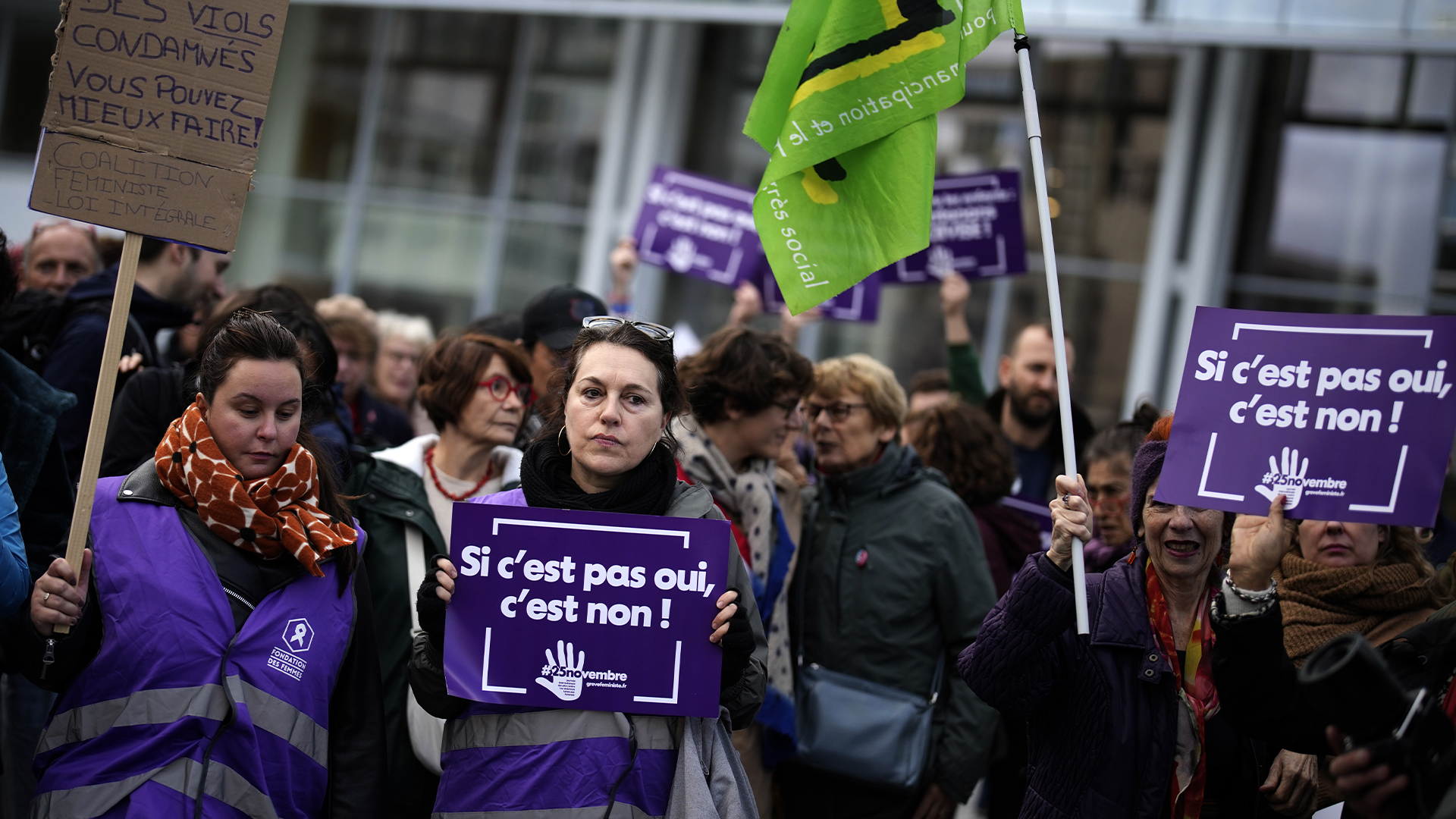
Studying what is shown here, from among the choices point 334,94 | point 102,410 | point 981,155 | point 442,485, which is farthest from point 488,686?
point 334,94

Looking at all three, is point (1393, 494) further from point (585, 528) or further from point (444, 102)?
point (444, 102)

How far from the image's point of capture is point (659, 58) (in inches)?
492

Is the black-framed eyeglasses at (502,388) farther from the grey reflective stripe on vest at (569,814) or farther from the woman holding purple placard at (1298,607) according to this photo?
the woman holding purple placard at (1298,607)

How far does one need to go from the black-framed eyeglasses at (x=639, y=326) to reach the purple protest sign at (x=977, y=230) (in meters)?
4.05

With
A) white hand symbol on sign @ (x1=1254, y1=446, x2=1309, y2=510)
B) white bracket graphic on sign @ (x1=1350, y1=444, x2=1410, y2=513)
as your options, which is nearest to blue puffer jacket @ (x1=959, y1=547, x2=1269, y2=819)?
white hand symbol on sign @ (x1=1254, y1=446, x2=1309, y2=510)

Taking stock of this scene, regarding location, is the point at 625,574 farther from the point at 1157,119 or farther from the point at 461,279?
the point at 461,279

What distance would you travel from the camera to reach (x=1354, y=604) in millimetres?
3686

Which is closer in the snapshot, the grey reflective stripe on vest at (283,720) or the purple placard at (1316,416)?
the purple placard at (1316,416)

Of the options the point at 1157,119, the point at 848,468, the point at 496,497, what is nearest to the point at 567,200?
the point at 1157,119

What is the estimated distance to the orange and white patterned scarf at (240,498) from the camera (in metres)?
2.90

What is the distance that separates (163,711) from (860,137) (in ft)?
7.22

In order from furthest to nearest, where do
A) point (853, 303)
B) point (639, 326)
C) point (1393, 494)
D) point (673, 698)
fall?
point (853, 303) → point (639, 326) → point (673, 698) → point (1393, 494)

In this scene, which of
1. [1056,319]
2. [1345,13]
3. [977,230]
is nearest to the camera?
[1056,319]

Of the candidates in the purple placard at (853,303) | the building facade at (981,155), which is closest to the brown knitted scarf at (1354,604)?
the purple placard at (853,303)
